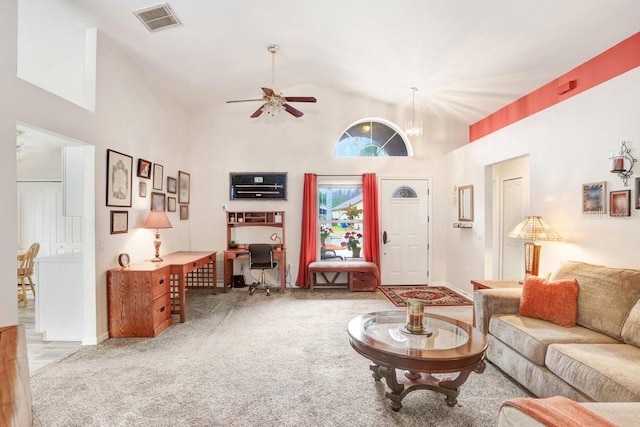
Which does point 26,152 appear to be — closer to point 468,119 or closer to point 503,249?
point 468,119

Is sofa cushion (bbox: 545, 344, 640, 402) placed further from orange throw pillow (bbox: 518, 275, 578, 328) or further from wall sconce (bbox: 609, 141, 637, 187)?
wall sconce (bbox: 609, 141, 637, 187)

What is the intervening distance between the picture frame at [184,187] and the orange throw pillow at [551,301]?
530cm

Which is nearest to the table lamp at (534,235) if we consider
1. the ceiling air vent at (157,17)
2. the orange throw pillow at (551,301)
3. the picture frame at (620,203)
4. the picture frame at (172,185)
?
the picture frame at (620,203)

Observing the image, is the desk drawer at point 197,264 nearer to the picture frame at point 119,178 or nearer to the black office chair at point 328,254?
the picture frame at point 119,178

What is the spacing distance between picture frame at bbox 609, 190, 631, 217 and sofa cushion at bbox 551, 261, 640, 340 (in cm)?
49

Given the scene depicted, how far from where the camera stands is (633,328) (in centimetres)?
222

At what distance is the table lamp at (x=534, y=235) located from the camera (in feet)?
11.1

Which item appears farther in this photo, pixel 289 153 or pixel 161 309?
pixel 289 153

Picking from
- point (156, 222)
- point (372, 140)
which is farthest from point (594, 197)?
point (156, 222)

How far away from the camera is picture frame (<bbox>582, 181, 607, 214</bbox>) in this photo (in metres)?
2.93

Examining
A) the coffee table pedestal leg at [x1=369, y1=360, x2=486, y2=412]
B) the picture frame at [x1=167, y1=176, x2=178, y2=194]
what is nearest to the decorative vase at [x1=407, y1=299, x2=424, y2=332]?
the coffee table pedestal leg at [x1=369, y1=360, x2=486, y2=412]

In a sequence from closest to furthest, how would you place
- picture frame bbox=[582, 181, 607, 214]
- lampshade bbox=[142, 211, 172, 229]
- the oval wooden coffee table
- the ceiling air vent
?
the oval wooden coffee table < picture frame bbox=[582, 181, 607, 214] < the ceiling air vent < lampshade bbox=[142, 211, 172, 229]

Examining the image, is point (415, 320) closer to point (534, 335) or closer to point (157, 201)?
point (534, 335)

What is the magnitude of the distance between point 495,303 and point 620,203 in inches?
51.9
